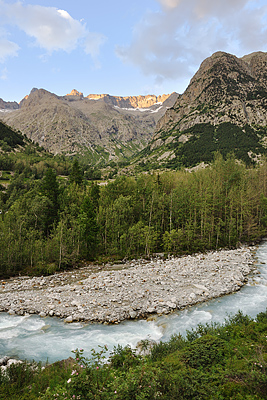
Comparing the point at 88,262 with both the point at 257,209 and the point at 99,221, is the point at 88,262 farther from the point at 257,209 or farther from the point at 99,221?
the point at 257,209

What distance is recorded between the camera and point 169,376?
798 cm

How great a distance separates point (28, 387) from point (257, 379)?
353 inches

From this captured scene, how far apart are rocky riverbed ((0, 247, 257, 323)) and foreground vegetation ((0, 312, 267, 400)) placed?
7.17 m

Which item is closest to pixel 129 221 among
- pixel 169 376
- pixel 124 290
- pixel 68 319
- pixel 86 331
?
pixel 124 290

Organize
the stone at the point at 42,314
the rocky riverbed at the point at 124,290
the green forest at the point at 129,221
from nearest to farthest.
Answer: the stone at the point at 42,314 < the rocky riverbed at the point at 124,290 < the green forest at the point at 129,221

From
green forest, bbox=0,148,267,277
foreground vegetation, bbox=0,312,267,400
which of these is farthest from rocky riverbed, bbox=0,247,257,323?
foreground vegetation, bbox=0,312,267,400

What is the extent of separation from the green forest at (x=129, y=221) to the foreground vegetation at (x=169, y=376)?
24417mm

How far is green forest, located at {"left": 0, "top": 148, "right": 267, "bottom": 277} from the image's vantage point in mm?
34688

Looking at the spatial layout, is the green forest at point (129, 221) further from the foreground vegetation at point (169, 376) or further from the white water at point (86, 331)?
the foreground vegetation at point (169, 376)

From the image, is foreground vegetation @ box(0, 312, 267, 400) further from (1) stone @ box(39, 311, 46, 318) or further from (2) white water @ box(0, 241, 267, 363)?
(1) stone @ box(39, 311, 46, 318)

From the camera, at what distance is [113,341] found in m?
15.0

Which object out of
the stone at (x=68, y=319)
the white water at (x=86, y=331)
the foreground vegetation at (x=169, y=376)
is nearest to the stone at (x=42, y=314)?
the white water at (x=86, y=331)

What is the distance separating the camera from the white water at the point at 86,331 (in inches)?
566

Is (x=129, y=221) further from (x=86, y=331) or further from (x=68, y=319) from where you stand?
(x=86, y=331)
